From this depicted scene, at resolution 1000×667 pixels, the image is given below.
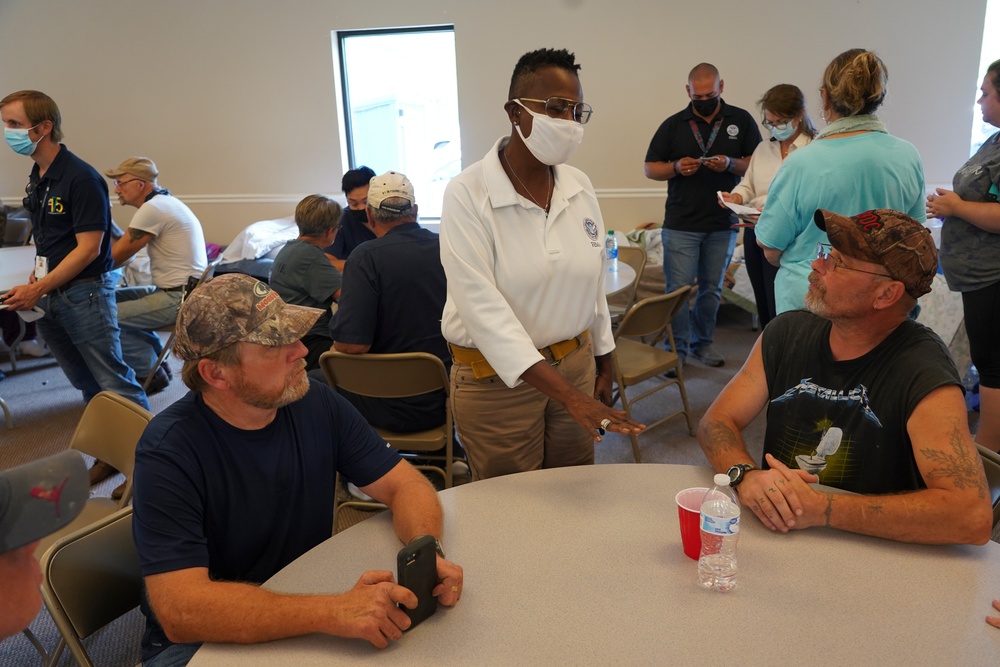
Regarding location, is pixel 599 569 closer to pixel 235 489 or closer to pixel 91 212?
pixel 235 489

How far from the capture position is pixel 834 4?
18.0ft

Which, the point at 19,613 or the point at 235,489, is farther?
the point at 235,489

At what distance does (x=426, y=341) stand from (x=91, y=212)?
1698mm

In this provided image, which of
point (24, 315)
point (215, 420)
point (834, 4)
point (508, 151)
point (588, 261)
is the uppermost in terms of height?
point (834, 4)

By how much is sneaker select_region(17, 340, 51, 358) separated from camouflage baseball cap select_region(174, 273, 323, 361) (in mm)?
4735

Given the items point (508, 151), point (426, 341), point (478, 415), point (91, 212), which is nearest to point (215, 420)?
point (478, 415)

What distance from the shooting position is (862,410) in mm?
1587

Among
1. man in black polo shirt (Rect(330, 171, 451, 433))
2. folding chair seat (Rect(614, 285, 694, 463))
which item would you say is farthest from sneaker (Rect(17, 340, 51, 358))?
folding chair seat (Rect(614, 285, 694, 463))

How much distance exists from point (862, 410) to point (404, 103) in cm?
593

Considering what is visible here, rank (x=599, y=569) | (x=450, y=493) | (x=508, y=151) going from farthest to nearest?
1. (x=508, y=151)
2. (x=450, y=493)
3. (x=599, y=569)

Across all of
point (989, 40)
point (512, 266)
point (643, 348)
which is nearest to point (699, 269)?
point (643, 348)

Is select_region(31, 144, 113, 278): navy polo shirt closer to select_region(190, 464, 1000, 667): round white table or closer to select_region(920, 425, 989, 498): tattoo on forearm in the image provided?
select_region(190, 464, 1000, 667): round white table

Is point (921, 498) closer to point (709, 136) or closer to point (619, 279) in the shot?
point (619, 279)

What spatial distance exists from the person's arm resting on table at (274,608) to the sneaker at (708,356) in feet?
12.4
